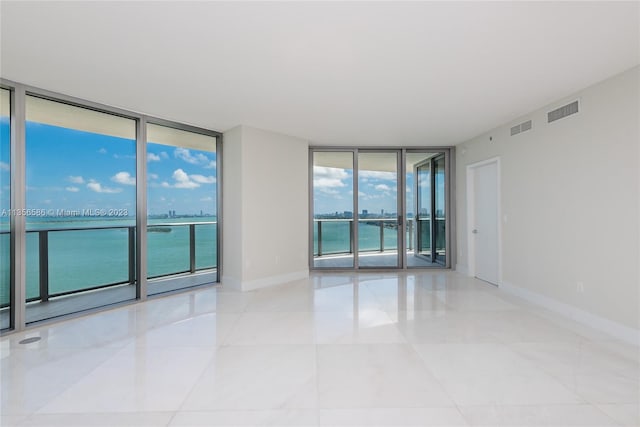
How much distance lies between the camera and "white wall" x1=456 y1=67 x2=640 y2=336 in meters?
2.99

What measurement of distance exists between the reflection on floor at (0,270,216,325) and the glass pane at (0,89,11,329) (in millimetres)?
271

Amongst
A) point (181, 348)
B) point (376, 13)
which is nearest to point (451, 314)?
point (181, 348)

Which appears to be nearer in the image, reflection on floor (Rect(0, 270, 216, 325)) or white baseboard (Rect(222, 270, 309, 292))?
reflection on floor (Rect(0, 270, 216, 325))

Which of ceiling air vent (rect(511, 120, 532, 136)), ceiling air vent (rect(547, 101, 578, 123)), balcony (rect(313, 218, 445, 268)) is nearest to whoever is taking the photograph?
ceiling air vent (rect(547, 101, 578, 123))

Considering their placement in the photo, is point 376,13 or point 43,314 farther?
point 43,314

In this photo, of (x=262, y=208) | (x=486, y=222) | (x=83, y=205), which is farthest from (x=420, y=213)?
(x=83, y=205)

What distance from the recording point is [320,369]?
2.47 metres

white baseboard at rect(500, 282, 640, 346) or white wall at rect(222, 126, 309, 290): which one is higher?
white wall at rect(222, 126, 309, 290)

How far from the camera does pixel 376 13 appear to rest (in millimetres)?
2121

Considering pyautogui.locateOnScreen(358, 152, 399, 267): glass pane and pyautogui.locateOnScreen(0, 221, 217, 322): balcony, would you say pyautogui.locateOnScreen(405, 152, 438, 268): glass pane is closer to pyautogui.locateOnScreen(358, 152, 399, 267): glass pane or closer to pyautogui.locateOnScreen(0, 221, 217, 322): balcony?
pyautogui.locateOnScreen(358, 152, 399, 267): glass pane

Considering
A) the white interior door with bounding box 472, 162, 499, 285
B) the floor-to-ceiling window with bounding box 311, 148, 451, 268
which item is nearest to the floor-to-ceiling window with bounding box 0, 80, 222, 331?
the floor-to-ceiling window with bounding box 311, 148, 451, 268

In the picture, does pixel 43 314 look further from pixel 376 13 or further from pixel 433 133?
pixel 433 133

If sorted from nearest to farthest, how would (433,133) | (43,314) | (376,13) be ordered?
(376,13), (43,314), (433,133)

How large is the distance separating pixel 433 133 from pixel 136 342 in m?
Answer: 5.40
